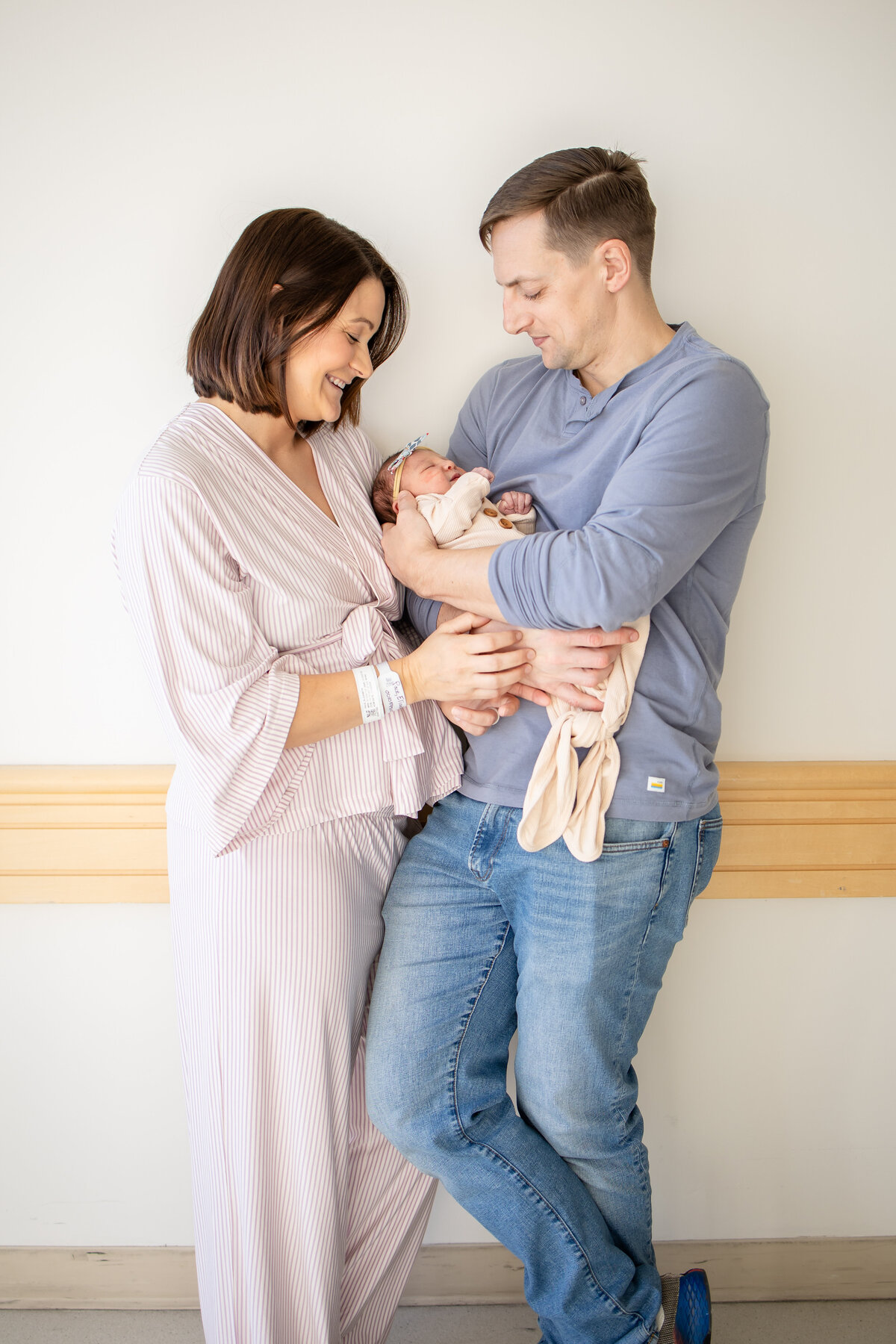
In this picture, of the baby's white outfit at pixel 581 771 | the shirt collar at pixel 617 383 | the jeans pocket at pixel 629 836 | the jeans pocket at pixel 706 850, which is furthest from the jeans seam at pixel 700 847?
the shirt collar at pixel 617 383

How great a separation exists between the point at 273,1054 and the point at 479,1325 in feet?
3.33

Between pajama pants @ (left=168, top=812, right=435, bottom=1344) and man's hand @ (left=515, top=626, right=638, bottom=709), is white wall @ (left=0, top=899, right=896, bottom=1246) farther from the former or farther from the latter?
man's hand @ (left=515, top=626, right=638, bottom=709)

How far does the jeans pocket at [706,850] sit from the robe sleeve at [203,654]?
739mm

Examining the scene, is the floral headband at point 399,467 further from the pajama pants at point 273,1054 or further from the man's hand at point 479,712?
the pajama pants at point 273,1054

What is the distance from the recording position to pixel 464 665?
1.36 meters

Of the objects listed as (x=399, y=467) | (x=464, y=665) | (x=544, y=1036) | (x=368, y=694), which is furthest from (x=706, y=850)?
(x=399, y=467)

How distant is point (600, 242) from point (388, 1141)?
65.5 inches

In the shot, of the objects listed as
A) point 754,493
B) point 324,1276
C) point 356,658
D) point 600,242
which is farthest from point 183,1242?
point 600,242

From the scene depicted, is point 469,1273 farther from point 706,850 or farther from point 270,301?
point 270,301

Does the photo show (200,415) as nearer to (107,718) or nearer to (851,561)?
(107,718)

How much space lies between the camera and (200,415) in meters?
1.36

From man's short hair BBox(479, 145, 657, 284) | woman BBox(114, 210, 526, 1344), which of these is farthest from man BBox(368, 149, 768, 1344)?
woman BBox(114, 210, 526, 1344)

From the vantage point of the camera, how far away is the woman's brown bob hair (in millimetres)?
1349

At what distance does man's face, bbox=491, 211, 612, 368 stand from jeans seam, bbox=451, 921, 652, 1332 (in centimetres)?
102
